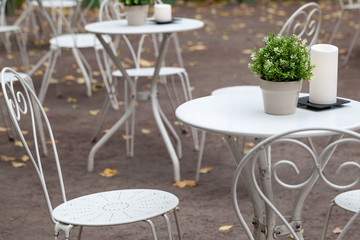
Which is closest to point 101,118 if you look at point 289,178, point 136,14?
point 136,14

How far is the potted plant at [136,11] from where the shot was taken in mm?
4062

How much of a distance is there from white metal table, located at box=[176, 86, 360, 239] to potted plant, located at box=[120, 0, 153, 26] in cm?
169

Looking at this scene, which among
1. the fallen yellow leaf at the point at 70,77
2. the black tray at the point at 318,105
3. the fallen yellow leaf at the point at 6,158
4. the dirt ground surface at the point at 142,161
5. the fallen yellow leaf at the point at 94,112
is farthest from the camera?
the fallen yellow leaf at the point at 70,77

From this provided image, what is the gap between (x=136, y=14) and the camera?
406cm

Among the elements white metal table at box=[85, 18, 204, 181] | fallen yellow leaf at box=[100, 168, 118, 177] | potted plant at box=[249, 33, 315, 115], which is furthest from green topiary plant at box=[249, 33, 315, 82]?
fallen yellow leaf at box=[100, 168, 118, 177]

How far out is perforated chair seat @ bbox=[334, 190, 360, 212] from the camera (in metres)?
2.28

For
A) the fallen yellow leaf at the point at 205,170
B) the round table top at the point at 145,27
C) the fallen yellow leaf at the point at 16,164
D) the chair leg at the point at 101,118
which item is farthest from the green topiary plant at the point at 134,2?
the fallen yellow leaf at the point at 16,164

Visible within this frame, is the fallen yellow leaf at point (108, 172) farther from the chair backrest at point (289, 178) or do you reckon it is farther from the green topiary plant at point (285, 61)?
the green topiary plant at point (285, 61)

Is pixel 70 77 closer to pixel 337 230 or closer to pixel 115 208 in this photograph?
pixel 337 230

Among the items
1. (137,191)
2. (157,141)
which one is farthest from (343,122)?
(157,141)

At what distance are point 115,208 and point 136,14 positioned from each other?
197 cm

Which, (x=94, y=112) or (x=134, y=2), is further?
(x=94, y=112)

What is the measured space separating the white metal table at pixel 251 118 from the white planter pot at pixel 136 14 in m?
1.69

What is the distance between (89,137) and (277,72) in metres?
2.74
